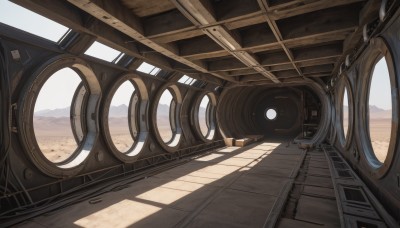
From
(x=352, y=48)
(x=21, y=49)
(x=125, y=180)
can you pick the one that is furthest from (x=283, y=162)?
(x=21, y=49)

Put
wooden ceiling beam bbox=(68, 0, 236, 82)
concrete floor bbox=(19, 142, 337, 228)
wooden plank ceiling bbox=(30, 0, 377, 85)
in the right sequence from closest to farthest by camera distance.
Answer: wooden ceiling beam bbox=(68, 0, 236, 82)
wooden plank ceiling bbox=(30, 0, 377, 85)
concrete floor bbox=(19, 142, 337, 228)

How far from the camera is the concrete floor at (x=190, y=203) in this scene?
13.6 feet

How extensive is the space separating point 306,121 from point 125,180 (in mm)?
14842

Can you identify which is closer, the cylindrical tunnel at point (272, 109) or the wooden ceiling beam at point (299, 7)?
the wooden ceiling beam at point (299, 7)

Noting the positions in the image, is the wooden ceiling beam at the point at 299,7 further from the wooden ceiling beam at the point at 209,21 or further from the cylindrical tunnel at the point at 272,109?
the cylindrical tunnel at the point at 272,109

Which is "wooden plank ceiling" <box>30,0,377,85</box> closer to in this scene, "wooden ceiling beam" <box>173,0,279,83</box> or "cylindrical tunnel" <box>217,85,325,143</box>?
"wooden ceiling beam" <box>173,0,279,83</box>

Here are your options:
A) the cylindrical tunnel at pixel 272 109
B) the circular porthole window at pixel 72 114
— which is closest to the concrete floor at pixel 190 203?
the circular porthole window at pixel 72 114

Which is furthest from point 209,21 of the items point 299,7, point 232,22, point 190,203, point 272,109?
point 272,109

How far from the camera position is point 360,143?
614 cm

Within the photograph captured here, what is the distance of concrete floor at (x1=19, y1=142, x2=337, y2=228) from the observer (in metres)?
4.16

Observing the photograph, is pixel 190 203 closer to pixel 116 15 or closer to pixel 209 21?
pixel 209 21

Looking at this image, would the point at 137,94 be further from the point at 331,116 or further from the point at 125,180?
the point at 331,116

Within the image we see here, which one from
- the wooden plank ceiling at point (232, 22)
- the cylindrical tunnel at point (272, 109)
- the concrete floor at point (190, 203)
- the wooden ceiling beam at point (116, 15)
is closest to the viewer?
the wooden ceiling beam at point (116, 15)

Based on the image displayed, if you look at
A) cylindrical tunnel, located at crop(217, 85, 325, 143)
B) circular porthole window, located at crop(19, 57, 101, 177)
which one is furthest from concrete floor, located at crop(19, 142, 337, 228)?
cylindrical tunnel, located at crop(217, 85, 325, 143)
